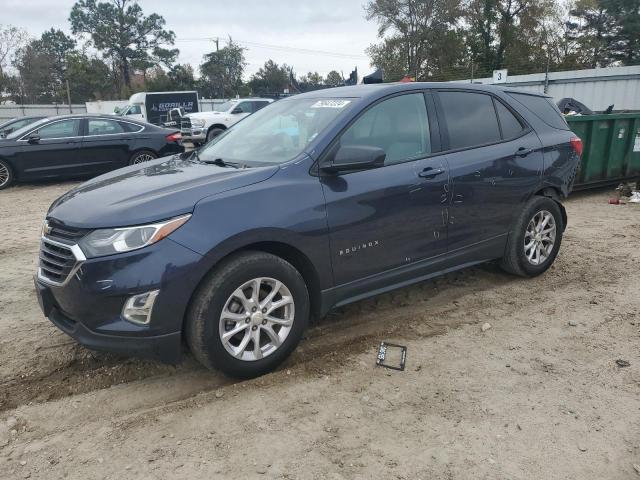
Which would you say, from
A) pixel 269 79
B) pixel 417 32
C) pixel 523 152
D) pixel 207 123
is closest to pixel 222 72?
pixel 269 79

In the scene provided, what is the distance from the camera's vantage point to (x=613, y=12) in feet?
156

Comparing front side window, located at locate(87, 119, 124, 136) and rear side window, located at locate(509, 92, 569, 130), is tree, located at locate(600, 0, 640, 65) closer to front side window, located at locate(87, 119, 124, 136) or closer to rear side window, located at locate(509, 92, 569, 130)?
front side window, located at locate(87, 119, 124, 136)

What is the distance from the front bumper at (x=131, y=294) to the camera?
2.76 metres

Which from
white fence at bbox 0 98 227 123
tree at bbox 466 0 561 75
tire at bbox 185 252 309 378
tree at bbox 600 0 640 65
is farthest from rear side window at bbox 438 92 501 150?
tree at bbox 600 0 640 65

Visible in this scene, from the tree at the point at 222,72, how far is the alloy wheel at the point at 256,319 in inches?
2491

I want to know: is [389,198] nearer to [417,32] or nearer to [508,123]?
[508,123]

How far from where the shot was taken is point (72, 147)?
1098 centimetres

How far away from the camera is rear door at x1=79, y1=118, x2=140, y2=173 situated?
11.2m

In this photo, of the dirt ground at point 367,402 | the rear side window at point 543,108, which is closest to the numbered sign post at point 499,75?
the rear side window at point 543,108

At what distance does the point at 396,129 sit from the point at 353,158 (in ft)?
2.30

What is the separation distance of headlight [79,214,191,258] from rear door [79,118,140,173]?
924cm

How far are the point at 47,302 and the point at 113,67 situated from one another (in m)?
71.9

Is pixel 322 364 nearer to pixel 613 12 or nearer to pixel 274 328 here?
pixel 274 328

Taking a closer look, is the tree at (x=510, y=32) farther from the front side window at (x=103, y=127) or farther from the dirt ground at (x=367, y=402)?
the dirt ground at (x=367, y=402)
